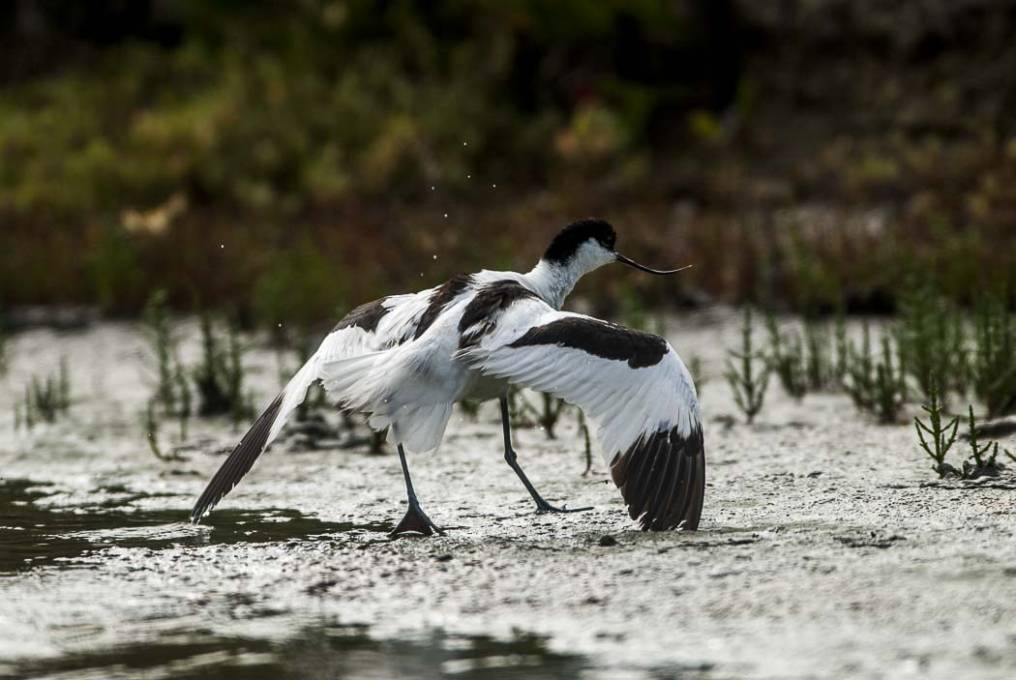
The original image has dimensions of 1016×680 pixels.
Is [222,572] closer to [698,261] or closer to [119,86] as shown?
[698,261]

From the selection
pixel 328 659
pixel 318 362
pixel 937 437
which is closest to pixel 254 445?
pixel 318 362

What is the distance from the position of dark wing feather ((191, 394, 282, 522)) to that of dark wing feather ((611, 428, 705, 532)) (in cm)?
124

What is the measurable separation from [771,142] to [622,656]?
443 inches

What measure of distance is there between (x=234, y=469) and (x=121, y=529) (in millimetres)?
497

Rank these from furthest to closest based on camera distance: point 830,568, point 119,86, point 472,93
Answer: point 119,86 → point 472,93 → point 830,568

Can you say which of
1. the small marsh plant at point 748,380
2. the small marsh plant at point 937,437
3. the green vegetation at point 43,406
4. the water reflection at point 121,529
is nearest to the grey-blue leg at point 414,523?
the water reflection at point 121,529

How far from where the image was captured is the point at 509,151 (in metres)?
15.3

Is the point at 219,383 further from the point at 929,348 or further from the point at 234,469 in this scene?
the point at 929,348

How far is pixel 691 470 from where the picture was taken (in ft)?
16.4

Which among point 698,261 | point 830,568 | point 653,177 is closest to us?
point 830,568

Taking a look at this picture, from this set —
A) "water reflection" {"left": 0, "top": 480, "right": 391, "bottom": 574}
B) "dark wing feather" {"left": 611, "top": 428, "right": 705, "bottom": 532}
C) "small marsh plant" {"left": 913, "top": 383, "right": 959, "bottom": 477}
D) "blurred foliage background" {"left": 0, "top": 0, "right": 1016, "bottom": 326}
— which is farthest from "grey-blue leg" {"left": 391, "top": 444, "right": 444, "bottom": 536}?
"blurred foliage background" {"left": 0, "top": 0, "right": 1016, "bottom": 326}

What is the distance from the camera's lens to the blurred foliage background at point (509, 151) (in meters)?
11.0

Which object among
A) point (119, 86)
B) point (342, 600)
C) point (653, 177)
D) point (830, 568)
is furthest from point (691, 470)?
point (119, 86)

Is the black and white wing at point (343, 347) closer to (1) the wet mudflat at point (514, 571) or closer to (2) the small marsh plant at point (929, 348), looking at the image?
(1) the wet mudflat at point (514, 571)
